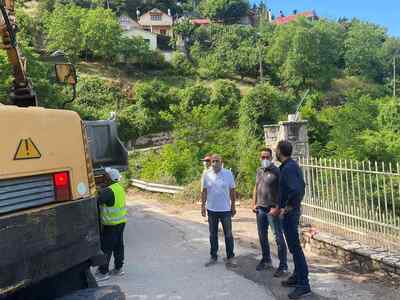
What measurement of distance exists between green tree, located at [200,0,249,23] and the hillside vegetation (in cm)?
22

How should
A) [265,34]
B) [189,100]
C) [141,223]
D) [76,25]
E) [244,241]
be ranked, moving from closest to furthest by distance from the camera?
[244,241] < [141,223] < [189,100] < [76,25] < [265,34]

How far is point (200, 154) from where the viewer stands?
1942 centimetres

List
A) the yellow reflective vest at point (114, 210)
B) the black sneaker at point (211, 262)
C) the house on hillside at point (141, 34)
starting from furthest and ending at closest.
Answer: the house on hillside at point (141, 34) → the black sneaker at point (211, 262) → the yellow reflective vest at point (114, 210)

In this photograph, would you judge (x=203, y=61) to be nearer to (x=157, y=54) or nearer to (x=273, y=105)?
(x=157, y=54)

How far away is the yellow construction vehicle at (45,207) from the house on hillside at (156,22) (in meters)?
90.0

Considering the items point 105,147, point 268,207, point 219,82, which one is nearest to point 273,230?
point 268,207

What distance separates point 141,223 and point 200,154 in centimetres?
767

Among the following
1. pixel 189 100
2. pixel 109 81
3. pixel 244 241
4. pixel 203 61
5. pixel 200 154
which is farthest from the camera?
pixel 203 61

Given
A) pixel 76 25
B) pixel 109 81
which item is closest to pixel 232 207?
pixel 109 81

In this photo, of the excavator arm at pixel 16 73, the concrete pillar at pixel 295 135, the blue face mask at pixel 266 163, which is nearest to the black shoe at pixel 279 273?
the blue face mask at pixel 266 163

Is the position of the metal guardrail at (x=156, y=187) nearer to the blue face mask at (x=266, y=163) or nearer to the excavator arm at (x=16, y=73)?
the blue face mask at (x=266, y=163)

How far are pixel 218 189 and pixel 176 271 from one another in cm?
138

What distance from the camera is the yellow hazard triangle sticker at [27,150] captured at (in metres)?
3.18

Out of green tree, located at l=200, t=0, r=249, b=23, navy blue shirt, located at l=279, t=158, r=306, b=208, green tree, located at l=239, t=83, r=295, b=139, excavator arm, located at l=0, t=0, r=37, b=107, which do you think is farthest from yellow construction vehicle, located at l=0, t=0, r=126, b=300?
green tree, located at l=200, t=0, r=249, b=23
